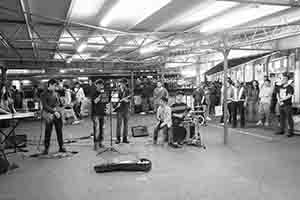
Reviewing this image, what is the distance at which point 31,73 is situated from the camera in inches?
534

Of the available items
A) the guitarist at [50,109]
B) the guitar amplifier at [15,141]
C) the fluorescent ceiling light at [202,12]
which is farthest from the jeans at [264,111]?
the guitar amplifier at [15,141]

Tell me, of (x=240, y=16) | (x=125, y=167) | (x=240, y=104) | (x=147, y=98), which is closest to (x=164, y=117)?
(x=125, y=167)

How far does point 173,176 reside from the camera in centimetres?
367

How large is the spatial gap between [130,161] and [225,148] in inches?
90.3

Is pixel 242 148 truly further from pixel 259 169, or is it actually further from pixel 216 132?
pixel 216 132

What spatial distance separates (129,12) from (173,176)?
364 cm

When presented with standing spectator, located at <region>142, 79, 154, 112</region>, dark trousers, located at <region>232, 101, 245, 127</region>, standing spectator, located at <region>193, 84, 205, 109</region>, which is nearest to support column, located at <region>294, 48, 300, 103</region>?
dark trousers, located at <region>232, 101, 245, 127</region>

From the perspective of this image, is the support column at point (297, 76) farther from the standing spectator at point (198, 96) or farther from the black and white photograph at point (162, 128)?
the standing spectator at point (198, 96)

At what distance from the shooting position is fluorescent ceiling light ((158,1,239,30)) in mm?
5059

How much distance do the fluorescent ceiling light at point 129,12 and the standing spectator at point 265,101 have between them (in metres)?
4.64

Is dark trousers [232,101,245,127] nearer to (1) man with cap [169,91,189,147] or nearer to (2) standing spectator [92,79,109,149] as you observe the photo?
(1) man with cap [169,91,189,147]

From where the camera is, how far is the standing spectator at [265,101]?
7.95 meters

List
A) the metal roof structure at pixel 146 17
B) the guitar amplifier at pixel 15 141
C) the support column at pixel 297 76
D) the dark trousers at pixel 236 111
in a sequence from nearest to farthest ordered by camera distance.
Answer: the metal roof structure at pixel 146 17, the guitar amplifier at pixel 15 141, the support column at pixel 297 76, the dark trousers at pixel 236 111

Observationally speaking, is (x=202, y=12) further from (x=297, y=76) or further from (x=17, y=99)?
(x=17, y=99)
